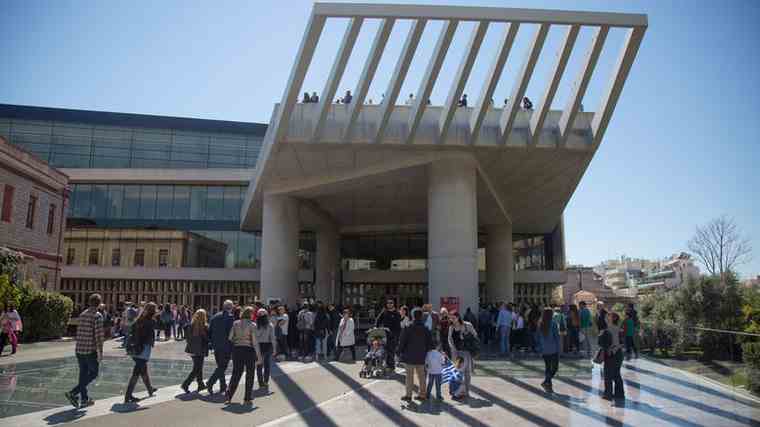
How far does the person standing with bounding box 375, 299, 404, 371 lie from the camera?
13.3m

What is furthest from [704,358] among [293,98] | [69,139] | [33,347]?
[69,139]

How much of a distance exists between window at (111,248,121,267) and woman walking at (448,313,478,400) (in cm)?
3694

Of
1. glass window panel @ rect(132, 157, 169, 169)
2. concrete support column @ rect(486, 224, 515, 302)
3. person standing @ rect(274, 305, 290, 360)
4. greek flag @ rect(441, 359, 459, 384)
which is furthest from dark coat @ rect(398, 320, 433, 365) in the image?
glass window panel @ rect(132, 157, 169, 169)

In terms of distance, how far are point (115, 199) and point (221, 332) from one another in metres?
37.8

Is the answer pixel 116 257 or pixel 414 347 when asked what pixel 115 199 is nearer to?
pixel 116 257

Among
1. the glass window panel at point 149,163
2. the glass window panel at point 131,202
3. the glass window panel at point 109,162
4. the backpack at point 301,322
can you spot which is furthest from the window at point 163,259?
the backpack at point 301,322

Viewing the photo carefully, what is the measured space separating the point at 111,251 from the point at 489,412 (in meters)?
39.2

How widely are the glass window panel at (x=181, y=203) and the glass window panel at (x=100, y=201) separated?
537 cm

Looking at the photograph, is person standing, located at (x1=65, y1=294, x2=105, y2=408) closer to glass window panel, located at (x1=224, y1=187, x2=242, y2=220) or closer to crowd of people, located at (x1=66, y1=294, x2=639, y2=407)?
crowd of people, located at (x1=66, y1=294, x2=639, y2=407)

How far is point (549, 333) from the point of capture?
34.6ft

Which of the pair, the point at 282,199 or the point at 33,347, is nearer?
the point at 33,347

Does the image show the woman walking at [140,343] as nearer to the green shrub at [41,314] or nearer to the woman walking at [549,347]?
the woman walking at [549,347]

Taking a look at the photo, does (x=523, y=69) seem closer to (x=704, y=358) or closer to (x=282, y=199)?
(x=704, y=358)

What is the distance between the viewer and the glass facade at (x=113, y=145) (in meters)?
47.7
